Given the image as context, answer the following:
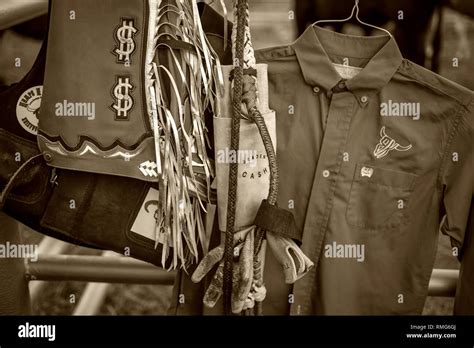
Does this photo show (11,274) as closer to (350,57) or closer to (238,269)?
(238,269)

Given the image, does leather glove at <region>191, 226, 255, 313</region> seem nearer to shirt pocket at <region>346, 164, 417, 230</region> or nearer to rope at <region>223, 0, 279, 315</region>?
rope at <region>223, 0, 279, 315</region>

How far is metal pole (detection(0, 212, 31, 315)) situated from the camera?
103 centimetres

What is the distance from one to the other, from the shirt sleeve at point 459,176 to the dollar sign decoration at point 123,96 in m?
0.53

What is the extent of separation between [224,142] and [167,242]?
0.18 metres

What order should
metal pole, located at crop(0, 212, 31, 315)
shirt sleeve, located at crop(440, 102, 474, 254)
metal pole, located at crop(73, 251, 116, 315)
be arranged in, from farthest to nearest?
metal pole, located at crop(73, 251, 116, 315), metal pole, located at crop(0, 212, 31, 315), shirt sleeve, located at crop(440, 102, 474, 254)

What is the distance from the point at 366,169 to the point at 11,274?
0.71 m

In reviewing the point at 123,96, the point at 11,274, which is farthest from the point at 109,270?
the point at 123,96

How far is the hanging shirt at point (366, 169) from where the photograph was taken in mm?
926

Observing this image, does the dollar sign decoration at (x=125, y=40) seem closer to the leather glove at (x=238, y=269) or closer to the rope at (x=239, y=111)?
the rope at (x=239, y=111)

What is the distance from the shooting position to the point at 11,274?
3.55 feet

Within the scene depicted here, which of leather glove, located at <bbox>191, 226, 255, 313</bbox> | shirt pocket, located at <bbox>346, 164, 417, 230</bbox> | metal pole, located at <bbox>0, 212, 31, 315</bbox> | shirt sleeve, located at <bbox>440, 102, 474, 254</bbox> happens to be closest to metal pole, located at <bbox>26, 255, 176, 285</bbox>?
metal pole, located at <bbox>0, 212, 31, 315</bbox>
